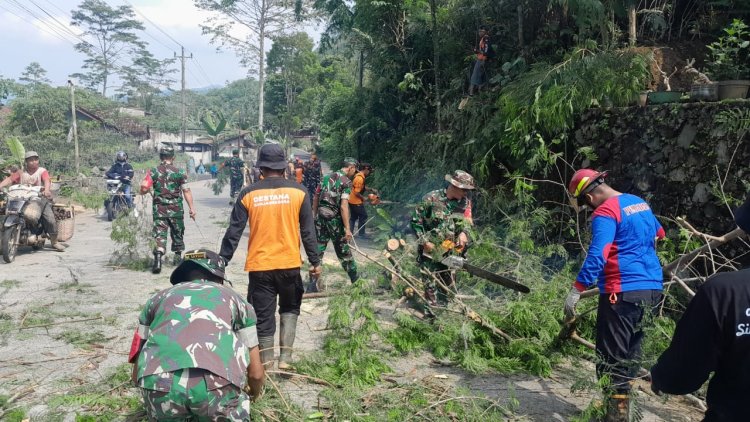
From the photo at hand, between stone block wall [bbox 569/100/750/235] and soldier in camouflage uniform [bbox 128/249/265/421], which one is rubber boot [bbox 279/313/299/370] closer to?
soldier in camouflage uniform [bbox 128/249/265/421]

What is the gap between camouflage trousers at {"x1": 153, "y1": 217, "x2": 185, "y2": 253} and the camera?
8195mm

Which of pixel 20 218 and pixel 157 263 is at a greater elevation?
pixel 20 218

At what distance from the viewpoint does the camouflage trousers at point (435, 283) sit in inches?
225

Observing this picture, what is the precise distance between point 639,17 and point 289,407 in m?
9.72

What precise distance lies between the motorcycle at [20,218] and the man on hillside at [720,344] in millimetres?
9387

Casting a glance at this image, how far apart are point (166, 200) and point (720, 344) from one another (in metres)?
7.68

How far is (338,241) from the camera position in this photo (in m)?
7.31

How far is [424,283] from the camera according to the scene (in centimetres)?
587

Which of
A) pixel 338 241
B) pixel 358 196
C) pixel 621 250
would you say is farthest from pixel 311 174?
pixel 621 250

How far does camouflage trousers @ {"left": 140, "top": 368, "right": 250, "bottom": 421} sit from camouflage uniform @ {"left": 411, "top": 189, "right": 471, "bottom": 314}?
325 cm

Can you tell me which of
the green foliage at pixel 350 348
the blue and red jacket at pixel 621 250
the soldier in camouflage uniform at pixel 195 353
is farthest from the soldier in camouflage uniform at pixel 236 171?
the soldier in camouflage uniform at pixel 195 353

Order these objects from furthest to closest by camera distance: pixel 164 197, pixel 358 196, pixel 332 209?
pixel 358 196, pixel 164 197, pixel 332 209

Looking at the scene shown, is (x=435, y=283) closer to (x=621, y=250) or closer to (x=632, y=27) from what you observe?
(x=621, y=250)

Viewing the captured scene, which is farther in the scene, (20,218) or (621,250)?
(20,218)
